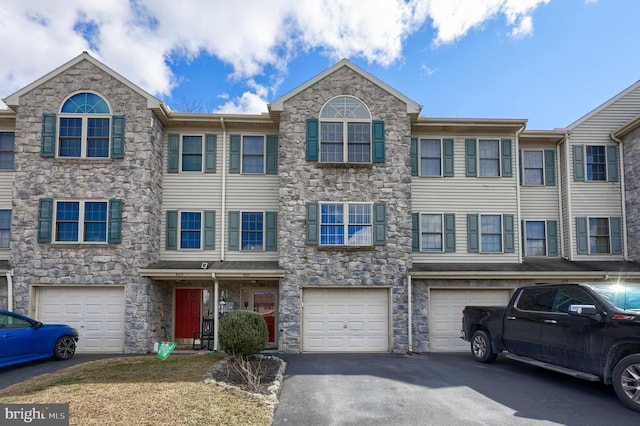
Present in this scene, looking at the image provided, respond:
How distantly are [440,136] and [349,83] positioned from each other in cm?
375

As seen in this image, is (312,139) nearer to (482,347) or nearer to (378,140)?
(378,140)

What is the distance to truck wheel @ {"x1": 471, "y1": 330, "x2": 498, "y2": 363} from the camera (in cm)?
1022

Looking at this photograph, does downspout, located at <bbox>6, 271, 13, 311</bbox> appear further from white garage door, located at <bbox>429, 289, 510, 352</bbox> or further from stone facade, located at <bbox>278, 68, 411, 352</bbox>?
white garage door, located at <bbox>429, 289, 510, 352</bbox>

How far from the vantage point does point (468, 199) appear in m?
14.5

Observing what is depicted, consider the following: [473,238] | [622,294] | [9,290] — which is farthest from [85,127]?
[622,294]

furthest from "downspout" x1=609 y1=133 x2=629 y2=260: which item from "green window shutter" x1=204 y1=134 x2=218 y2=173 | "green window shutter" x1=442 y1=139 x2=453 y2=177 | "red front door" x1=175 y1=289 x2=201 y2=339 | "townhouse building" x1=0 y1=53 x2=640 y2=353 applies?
"red front door" x1=175 y1=289 x2=201 y2=339

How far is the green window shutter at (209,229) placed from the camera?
14.0m

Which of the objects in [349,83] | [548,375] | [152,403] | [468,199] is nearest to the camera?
[152,403]

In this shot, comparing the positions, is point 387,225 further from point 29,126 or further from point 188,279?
point 29,126

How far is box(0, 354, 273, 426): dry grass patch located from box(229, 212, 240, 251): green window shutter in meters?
5.10

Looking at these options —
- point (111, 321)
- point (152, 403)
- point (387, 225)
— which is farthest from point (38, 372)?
point (387, 225)

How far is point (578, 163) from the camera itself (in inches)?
584

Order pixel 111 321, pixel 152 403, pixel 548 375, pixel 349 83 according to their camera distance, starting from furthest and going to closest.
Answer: pixel 349 83, pixel 111 321, pixel 548 375, pixel 152 403

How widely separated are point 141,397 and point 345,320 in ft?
23.5
